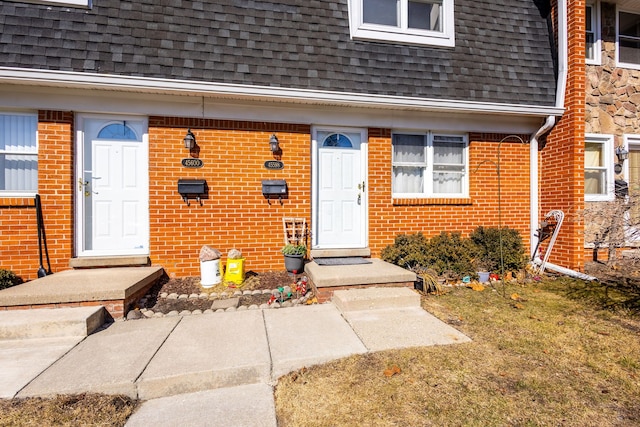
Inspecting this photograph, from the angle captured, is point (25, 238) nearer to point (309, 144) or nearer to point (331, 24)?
point (309, 144)

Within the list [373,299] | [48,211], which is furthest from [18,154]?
[373,299]

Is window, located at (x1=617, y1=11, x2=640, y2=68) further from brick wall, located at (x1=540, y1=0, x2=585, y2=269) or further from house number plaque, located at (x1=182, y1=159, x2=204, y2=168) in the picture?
house number plaque, located at (x1=182, y1=159, x2=204, y2=168)

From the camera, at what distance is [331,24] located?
5715 mm

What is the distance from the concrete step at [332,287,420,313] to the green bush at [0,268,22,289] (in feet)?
14.2

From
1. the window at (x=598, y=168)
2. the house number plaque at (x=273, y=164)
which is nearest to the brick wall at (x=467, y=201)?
the window at (x=598, y=168)

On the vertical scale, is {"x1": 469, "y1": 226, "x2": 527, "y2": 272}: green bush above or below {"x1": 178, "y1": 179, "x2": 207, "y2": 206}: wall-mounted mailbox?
below

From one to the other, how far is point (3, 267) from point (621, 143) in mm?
11185

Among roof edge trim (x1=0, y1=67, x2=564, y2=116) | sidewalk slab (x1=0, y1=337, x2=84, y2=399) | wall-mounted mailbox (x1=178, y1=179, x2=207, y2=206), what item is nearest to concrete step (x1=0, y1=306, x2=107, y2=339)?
sidewalk slab (x1=0, y1=337, x2=84, y2=399)

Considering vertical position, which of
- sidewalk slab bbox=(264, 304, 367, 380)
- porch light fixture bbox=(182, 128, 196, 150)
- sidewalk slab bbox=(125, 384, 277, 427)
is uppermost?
porch light fixture bbox=(182, 128, 196, 150)

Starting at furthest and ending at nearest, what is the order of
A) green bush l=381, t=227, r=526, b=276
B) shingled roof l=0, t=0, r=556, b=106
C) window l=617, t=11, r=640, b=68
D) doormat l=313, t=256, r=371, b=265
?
window l=617, t=11, r=640, b=68 → green bush l=381, t=227, r=526, b=276 → doormat l=313, t=256, r=371, b=265 → shingled roof l=0, t=0, r=556, b=106

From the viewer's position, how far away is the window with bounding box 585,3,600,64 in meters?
6.62

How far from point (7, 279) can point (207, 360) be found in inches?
141

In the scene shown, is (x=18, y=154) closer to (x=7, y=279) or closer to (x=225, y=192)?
(x=7, y=279)

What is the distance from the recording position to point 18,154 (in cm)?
486
